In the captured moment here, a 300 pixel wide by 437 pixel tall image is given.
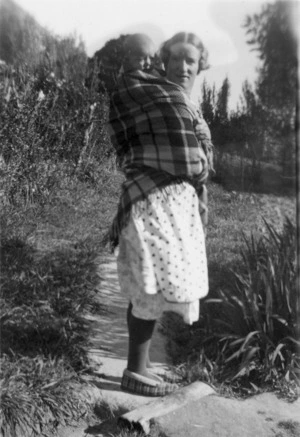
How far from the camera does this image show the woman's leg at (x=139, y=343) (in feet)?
11.7

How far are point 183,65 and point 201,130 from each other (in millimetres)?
278

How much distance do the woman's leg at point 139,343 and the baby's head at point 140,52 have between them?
3.48 feet

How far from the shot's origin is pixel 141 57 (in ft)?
11.0

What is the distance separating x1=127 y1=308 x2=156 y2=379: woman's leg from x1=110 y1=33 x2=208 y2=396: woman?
2.1 inches

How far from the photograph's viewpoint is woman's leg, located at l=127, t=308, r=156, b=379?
11.7 ft

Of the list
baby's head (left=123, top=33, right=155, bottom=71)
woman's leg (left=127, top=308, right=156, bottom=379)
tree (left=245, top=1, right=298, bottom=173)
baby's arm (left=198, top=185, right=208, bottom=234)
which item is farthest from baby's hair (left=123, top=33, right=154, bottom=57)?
woman's leg (left=127, top=308, right=156, bottom=379)

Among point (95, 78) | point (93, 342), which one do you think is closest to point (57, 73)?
point (95, 78)

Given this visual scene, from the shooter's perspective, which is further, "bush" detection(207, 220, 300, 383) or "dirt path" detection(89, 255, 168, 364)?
"bush" detection(207, 220, 300, 383)

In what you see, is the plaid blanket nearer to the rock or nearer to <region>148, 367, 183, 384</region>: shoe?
<region>148, 367, 183, 384</region>: shoe

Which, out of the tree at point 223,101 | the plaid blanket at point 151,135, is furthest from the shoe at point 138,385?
the tree at point 223,101

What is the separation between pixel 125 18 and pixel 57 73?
36 cm

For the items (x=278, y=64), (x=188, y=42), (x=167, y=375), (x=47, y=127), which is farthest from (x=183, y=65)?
(x=167, y=375)

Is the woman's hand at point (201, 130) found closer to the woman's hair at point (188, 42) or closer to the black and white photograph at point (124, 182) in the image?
the black and white photograph at point (124, 182)

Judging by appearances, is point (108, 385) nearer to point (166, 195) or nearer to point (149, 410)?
point (149, 410)
